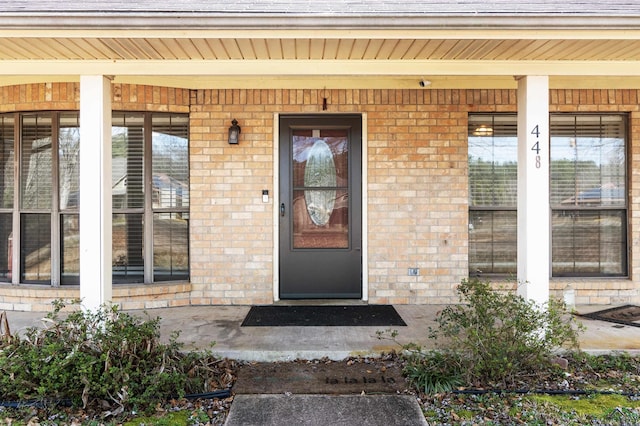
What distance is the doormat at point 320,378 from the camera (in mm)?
3186

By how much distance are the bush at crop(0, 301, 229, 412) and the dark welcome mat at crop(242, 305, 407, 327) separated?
4.21 feet

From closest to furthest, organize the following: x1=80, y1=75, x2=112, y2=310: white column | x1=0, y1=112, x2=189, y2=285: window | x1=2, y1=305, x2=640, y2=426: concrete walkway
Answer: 1. x1=2, y1=305, x2=640, y2=426: concrete walkway
2. x1=80, y1=75, x2=112, y2=310: white column
3. x1=0, y1=112, x2=189, y2=285: window

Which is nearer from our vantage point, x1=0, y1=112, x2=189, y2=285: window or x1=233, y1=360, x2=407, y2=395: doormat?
x1=233, y1=360, x2=407, y2=395: doormat

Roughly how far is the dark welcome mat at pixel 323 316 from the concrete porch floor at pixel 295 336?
0.13 meters

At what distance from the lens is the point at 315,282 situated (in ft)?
17.6

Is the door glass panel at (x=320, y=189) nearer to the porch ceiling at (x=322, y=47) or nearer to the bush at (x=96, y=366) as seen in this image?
the porch ceiling at (x=322, y=47)

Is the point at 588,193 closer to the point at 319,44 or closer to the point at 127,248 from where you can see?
the point at 319,44

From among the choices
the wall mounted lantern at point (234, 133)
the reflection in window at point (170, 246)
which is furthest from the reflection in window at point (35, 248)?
the wall mounted lantern at point (234, 133)

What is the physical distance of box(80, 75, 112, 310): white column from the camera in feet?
→ 12.0

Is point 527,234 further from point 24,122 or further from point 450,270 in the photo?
point 24,122

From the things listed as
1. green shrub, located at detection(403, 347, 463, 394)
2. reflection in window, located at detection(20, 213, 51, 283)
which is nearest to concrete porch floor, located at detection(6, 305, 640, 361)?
green shrub, located at detection(403, 347, 463, 394)

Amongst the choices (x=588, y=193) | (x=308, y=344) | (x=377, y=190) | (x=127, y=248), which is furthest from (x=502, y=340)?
(x=127, y=248)

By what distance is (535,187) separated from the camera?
12.3ft

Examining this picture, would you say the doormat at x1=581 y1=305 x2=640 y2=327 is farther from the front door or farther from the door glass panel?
the door glass panel
